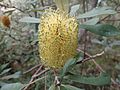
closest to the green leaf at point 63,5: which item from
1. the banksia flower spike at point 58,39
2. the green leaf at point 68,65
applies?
the banksia flower spike at point 58,39

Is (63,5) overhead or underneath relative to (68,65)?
overhead

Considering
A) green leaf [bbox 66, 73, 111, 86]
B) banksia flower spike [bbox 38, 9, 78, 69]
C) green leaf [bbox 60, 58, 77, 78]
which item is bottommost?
green leaf [bbox 66, 73, 111, 86]

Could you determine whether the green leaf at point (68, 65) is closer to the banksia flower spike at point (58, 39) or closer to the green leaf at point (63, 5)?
the banksia flower spike at point (58, 39)

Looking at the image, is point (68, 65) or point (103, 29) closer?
point (68, 65)

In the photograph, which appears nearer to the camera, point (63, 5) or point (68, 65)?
point (68, 65)

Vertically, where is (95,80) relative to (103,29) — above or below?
below

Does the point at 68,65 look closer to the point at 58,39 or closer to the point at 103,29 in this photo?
the point at 58,39

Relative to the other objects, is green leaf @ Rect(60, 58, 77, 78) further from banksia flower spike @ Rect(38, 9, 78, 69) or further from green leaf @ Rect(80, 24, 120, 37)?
green leaf @ Rect(80, 24, 120, 37)

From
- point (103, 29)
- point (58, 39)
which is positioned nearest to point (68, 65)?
point (58, 39)

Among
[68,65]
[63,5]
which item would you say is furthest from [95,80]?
[63,5]

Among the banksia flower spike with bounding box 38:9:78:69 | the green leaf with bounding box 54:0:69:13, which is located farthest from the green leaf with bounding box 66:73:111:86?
the green leaf with bounding box 54:0:69:13
